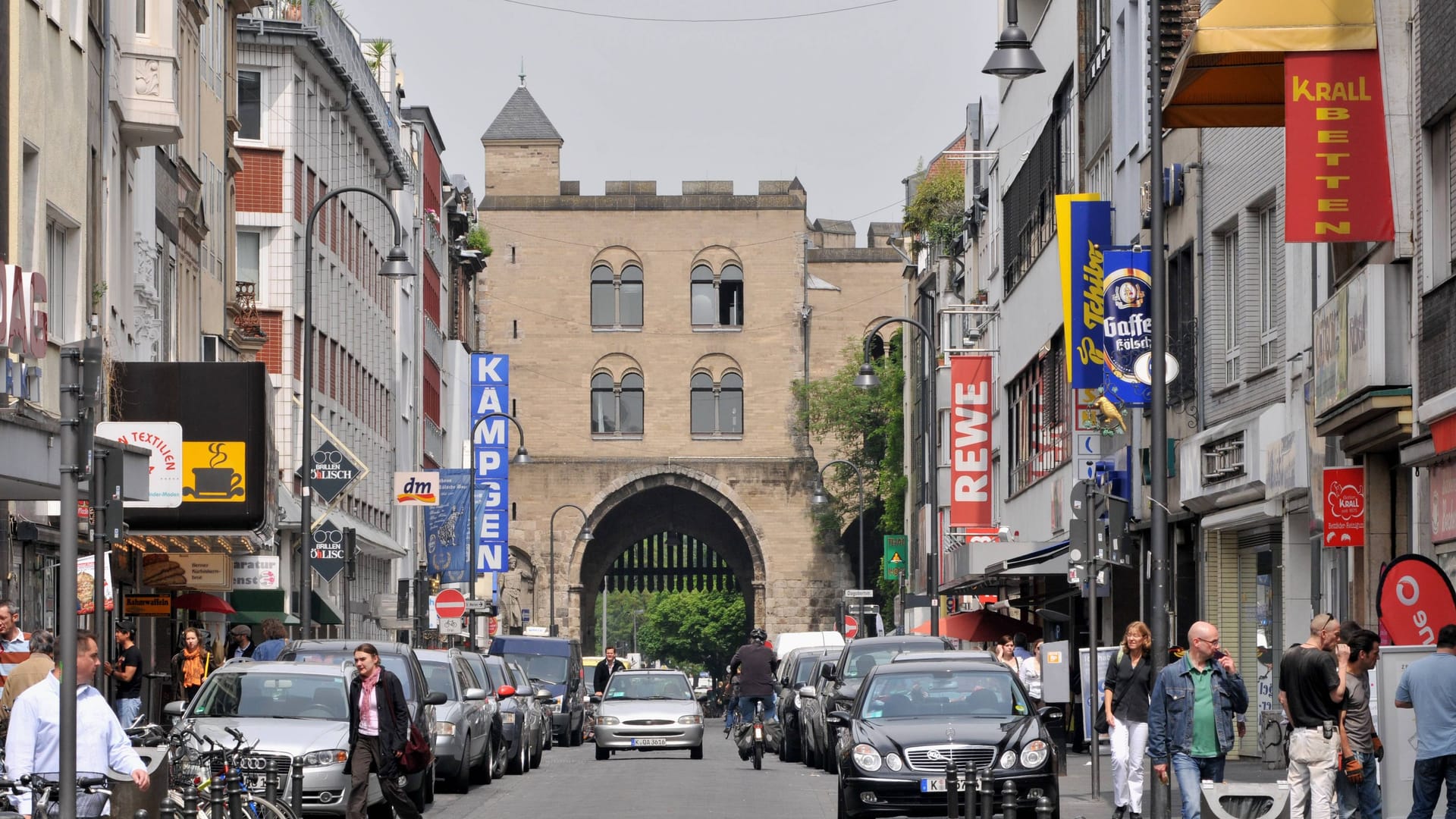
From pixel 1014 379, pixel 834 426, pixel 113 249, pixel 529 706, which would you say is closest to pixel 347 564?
pixel 529 706

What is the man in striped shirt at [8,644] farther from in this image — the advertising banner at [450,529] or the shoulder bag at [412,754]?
the advertising banner at [450,529]

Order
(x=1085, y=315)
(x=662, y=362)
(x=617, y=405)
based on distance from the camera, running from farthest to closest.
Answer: (x=662, y=362) → (x=617, y=405) → (x=1085, y=315)

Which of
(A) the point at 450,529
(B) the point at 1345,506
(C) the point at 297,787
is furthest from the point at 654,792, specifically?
(A) the point at 450,529

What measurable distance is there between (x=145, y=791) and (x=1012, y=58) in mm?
12414

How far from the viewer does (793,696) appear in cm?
3338

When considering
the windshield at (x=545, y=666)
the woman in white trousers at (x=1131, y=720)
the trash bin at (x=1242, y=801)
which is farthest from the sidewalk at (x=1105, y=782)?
the windshield at (x=545, y=666)

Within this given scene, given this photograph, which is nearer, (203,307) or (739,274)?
(203,307)

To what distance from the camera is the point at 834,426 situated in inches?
3548

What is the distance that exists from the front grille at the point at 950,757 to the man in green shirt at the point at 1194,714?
330cm

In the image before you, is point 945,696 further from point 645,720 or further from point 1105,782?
point 645,720

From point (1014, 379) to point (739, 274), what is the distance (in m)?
45.6

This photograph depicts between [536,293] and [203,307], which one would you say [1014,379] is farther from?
[536,293]

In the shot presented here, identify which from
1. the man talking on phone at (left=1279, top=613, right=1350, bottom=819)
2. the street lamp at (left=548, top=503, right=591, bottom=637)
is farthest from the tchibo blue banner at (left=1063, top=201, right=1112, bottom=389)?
the street lamp at (left=548, top=503, right=591, bottom=637)

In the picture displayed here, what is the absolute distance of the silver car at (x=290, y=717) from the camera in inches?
755
